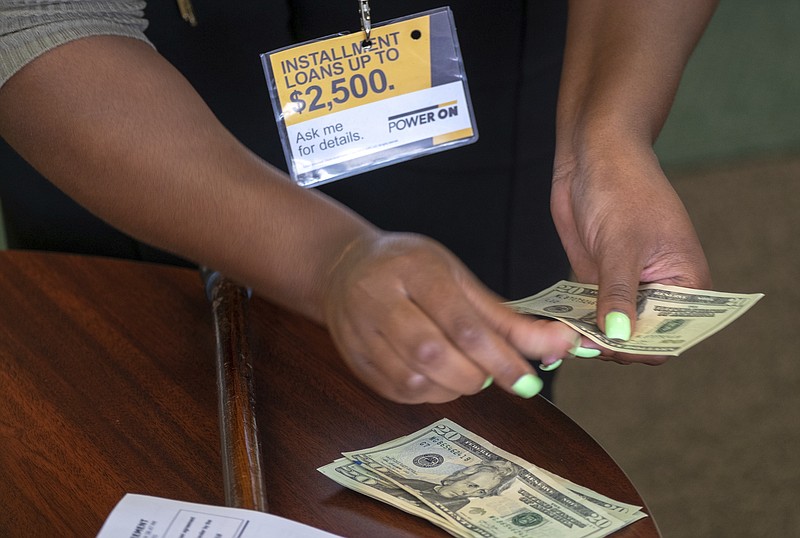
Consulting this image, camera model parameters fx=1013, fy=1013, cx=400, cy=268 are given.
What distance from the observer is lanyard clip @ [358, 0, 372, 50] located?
1176 millimetres

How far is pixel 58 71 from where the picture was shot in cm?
96

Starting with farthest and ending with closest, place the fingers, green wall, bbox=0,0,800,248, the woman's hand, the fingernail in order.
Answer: green wall, bbox=0,0,800,248 → the woman's hand → the fingernail → the fingers

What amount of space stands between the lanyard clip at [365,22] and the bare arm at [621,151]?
0.81 feet

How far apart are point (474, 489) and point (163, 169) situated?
0.41 metres

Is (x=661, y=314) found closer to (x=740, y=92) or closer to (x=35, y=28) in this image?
(x=35, y=28)

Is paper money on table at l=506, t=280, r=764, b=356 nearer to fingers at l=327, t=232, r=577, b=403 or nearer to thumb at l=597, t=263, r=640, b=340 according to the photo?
thumb at l=597, t=263, r=640, b=340

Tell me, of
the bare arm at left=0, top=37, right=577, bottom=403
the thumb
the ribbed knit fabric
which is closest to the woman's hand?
the thumb

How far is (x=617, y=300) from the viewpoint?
0.99 meters

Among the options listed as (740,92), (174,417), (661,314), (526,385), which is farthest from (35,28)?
(740,92)

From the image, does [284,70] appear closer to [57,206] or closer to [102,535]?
[57,206]

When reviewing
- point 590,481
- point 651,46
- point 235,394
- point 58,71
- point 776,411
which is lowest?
point 776,411

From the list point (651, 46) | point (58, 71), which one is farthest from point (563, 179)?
point (58, 71)

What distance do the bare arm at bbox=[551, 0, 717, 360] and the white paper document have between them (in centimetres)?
37

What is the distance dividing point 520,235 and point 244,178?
2.01 ft
